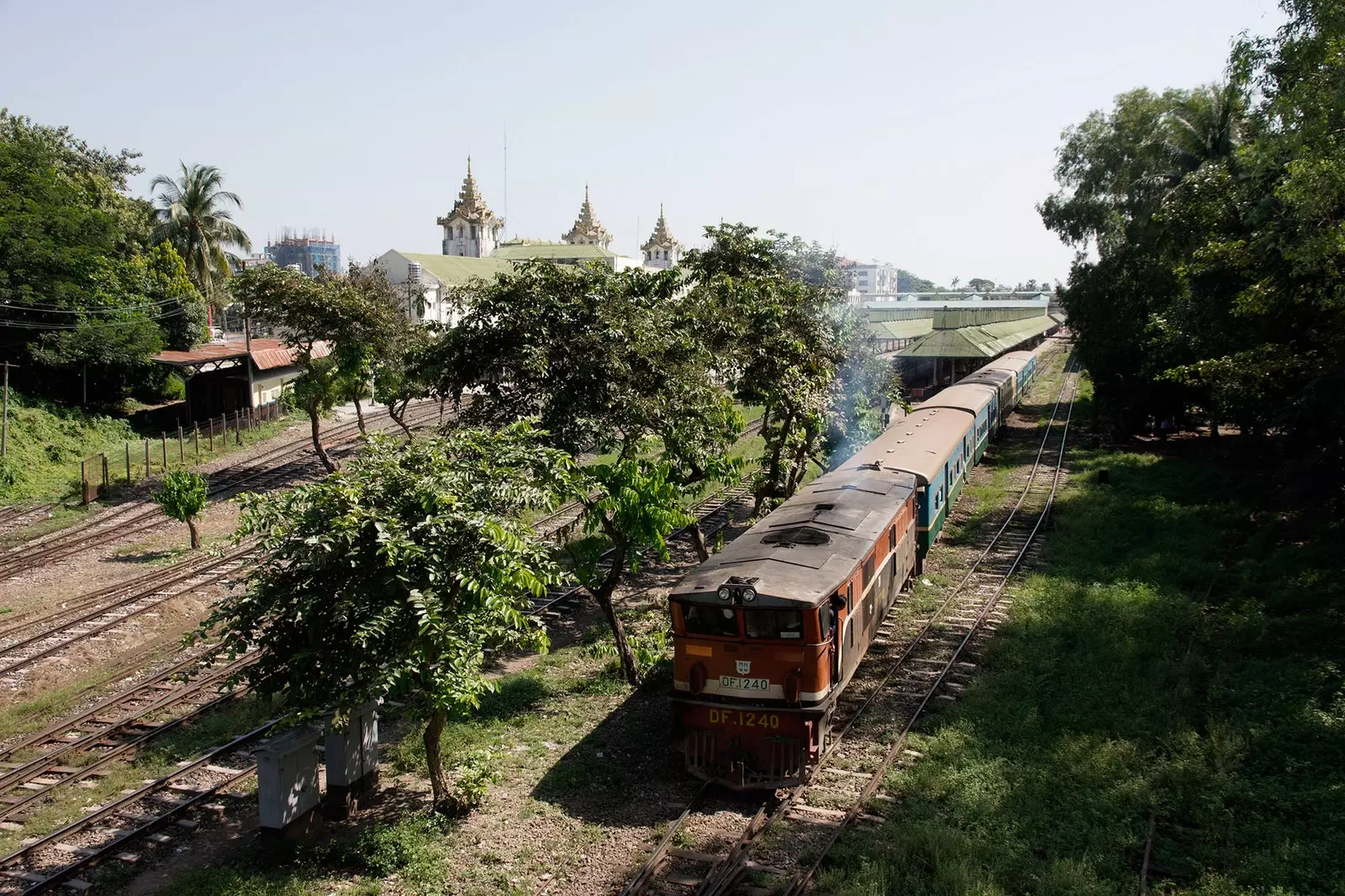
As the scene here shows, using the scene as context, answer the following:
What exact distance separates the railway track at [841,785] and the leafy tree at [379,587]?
309cm

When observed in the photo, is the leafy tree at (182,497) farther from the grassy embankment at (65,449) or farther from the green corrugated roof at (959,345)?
the green corrugated roof at (959,345)

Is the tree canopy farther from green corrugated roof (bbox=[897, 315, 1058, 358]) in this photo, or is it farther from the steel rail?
green corrugated roof (bbox=[897, 315, 1058, 358])

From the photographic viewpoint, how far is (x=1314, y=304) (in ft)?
61.1

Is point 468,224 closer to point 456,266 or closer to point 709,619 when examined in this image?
point 456,266

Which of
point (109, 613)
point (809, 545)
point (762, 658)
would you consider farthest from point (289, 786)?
point (109, 613)

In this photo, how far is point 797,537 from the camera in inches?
523

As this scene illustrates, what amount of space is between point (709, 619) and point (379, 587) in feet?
13.2

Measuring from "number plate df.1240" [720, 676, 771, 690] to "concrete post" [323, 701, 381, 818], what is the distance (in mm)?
4403

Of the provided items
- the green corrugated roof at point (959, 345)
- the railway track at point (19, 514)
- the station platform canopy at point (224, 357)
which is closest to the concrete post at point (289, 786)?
the railway track at point (19, 514)

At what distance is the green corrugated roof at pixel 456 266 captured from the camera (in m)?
60.2

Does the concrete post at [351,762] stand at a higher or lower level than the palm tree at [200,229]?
lower

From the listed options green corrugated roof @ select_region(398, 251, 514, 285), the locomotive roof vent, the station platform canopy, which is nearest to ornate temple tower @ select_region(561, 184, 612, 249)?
green corrugated roof @ select_region(398, 251, 514, 285)

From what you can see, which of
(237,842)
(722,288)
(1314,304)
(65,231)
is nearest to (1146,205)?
(1314,304)

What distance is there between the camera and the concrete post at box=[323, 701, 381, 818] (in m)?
10.9
